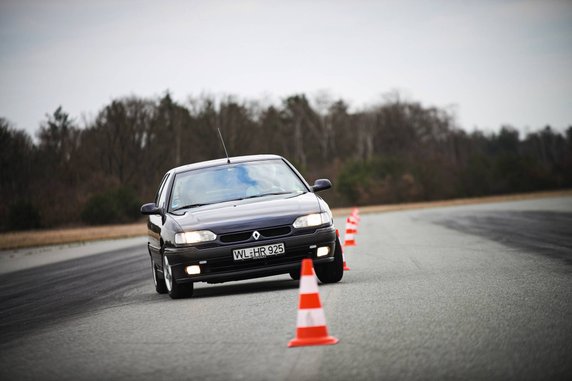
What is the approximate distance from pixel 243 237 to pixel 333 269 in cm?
141

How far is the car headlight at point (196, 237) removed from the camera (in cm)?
1023

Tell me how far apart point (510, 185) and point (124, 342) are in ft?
303

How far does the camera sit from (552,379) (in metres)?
5.19

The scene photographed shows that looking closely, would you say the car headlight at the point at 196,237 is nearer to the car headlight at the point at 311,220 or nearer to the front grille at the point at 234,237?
the front grille at the point at 234,237

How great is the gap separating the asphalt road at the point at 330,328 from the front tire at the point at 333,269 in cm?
26

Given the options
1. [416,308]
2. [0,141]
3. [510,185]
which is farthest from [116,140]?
[416,308]

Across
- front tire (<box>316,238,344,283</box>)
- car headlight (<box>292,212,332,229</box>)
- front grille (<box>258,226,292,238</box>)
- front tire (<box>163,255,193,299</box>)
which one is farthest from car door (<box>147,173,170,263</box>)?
front tire (<box>316,238,344,283</box>)

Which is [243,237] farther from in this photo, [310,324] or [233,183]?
[310,324]

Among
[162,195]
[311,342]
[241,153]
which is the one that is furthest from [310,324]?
[241,153]

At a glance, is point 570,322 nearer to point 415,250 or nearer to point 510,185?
point 415,250

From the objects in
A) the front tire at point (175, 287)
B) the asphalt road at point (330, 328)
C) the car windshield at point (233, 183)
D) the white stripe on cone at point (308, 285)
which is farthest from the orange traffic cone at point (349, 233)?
the white stripe on cone at point (308, 285)

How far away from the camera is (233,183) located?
1148 cm

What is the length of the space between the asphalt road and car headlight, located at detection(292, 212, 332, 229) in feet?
2.60

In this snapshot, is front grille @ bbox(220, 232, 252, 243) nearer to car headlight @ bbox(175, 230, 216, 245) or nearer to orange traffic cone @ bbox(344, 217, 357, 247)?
car headlight @ bbox(175, 230, 216, 245)
